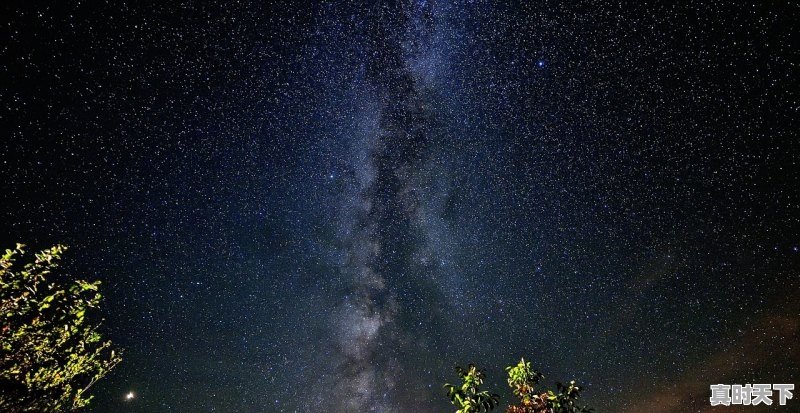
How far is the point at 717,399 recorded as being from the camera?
1620 centimetres

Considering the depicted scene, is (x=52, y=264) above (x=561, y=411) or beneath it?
above

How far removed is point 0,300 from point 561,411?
7.88 m

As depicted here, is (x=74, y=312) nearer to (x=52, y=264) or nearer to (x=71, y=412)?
(x=52, y=264)

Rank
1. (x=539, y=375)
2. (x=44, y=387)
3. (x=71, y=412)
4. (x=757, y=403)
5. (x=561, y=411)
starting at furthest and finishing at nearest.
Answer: (x=757, y=403) < (x=71, y=412) < (x=44, y=387) < (x=539, y=375) < (x=561, y=411)

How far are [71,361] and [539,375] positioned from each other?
767cm

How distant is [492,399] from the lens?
5.34 metres

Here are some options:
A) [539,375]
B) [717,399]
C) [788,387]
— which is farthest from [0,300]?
[788,387]

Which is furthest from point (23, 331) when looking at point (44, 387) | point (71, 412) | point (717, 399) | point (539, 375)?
point (717, 399)

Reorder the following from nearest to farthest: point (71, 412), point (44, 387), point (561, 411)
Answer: point (561, 411) → point (44, 387) → point (71, 412)

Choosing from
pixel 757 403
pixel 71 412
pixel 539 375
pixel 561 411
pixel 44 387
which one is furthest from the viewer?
pixel 757 403

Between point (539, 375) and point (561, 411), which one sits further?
point (539, 375)

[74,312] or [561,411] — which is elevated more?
[74,312]

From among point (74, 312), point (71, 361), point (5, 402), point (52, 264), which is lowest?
point (5, 402)

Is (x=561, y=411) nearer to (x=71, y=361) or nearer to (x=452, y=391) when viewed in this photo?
(x=452, y=391)
